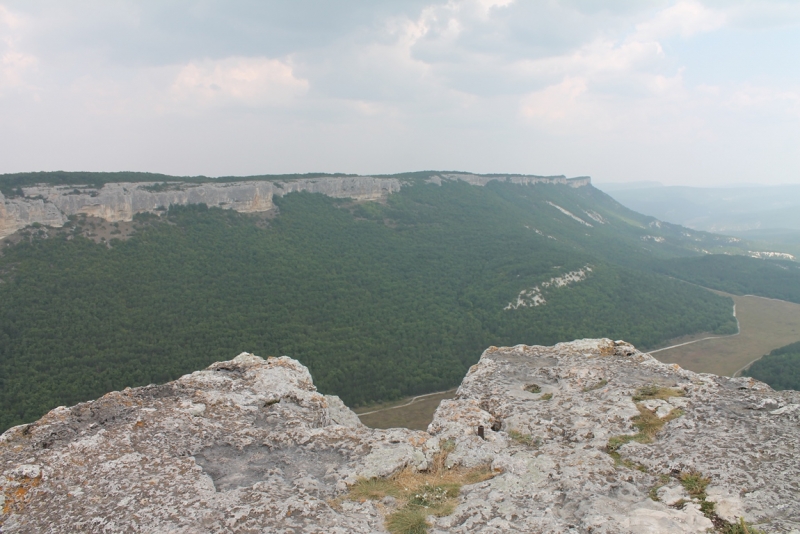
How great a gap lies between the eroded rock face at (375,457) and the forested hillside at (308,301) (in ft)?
89.7

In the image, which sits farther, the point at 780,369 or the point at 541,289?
the point at 541,289

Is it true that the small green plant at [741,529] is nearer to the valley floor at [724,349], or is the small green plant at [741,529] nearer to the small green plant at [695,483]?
the small green plant at [695,483]

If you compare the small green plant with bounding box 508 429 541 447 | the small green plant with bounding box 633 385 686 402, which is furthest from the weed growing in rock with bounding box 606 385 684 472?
the small green plant with bounding box 508 429 541 447

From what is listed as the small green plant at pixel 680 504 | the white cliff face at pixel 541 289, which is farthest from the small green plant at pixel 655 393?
the white cliff face at pixel 541 289

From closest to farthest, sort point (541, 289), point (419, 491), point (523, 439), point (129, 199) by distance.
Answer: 1. point (419, 491)
2. point (523, 439)
3. point (129, 199)
4. point (541, 289)

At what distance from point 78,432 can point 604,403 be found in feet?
33.9

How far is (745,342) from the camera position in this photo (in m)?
61.3

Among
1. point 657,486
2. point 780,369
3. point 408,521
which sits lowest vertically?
point 780,369

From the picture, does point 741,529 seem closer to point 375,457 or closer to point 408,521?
point 408,521

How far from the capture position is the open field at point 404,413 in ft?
121

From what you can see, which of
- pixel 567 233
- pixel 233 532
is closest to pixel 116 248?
pixel 233 532

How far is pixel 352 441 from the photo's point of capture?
28.8ft

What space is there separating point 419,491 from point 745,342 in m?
71.7

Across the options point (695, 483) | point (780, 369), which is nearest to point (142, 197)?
point (695, 483)
